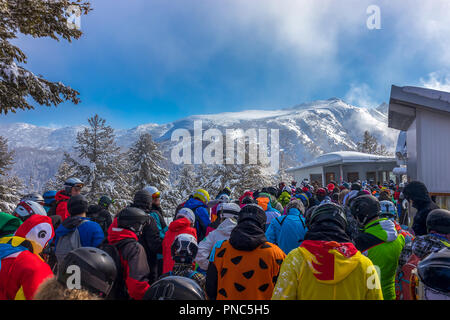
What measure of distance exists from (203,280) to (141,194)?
2.23 meters

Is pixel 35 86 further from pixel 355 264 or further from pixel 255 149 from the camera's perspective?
pixel 255 149

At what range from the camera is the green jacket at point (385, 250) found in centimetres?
303

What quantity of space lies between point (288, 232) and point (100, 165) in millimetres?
23524

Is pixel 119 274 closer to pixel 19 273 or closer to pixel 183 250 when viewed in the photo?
pixel 183 250

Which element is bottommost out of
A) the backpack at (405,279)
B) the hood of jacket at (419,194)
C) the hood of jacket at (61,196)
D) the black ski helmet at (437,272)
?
the backpack at (405,279)

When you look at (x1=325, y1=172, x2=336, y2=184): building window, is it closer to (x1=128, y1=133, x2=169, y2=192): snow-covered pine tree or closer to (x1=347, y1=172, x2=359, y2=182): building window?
(x1=347, y1=172, x2=359, y2=182): building window

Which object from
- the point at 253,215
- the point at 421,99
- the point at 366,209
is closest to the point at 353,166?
the point at 421,99

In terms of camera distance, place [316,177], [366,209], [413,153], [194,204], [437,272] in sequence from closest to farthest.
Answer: [437,272]
[366,209]
[194,204]
[413,153]
[316,177]

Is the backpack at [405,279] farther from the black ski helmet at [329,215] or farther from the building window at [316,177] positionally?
the building window at [316,177]

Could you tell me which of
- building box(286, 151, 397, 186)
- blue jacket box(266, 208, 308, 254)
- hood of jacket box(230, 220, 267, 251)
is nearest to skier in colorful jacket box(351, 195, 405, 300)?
blue jacket box(266, 208, 308, 254)

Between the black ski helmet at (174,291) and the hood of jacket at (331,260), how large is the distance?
2.62 ft

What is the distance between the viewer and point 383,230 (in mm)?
3102

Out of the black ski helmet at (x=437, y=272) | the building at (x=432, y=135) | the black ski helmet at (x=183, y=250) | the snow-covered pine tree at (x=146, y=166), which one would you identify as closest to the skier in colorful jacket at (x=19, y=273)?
the black ski helmet at (x=183, y=250)

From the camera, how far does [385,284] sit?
3.06 meters
